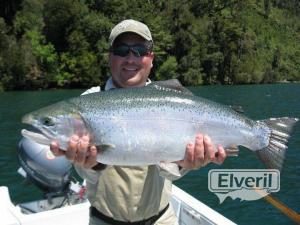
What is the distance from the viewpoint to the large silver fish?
3139 mm

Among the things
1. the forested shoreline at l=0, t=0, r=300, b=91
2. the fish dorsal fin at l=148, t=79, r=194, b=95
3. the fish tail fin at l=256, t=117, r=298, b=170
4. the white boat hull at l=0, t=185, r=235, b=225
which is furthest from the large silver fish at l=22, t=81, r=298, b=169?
the forested shoreline at l=0, t=0, r=300, b=91

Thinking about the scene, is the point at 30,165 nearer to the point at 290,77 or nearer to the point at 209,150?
the point at 209,150

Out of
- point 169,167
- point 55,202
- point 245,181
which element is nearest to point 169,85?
point 169,167

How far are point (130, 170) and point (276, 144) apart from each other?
45.5 inches

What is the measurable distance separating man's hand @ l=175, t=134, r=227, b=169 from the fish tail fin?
348mm

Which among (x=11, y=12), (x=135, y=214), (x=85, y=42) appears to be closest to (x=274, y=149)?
(x=135, y=214)

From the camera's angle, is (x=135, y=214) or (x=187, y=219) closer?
(x=135, y=214)

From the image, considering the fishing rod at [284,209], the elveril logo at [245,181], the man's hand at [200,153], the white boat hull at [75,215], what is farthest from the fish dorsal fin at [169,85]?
the elveril logo at [245,181]

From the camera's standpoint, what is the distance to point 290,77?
91188 millimetres

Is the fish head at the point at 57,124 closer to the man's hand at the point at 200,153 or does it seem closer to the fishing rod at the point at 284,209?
the man's hand at the point at 200,153

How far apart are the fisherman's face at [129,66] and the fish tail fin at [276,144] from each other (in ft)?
3.53

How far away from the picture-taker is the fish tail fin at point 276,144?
137 inches

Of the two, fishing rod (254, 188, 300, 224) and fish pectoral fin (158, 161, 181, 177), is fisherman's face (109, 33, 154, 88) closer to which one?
fish pectoral fin (158, 161, 181, 177)

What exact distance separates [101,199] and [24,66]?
1929 inches
